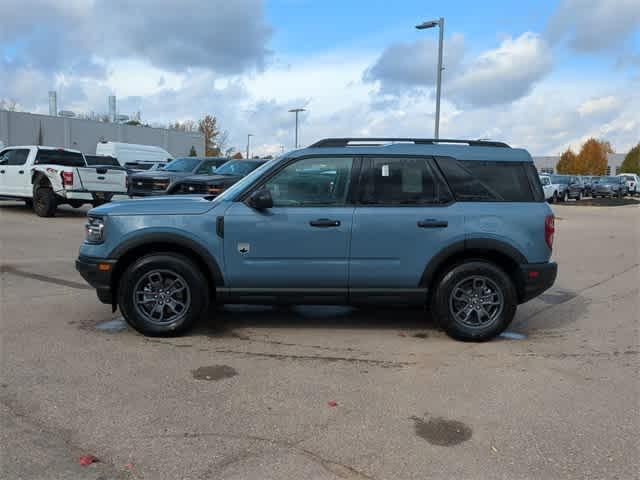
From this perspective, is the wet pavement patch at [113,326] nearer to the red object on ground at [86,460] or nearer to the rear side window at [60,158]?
the red object on ground at [86,460]

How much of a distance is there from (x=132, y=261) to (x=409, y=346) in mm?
2723

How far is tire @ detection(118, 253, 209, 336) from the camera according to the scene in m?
5.33

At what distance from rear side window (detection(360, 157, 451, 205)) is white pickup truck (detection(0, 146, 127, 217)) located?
12.0 m

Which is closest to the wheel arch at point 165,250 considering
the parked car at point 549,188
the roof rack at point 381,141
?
the roof rack at point 381,141

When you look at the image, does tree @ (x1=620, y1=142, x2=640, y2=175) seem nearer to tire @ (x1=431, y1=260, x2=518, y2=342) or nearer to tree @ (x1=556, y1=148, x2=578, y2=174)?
tree @ (x1=556, y1=148, x2=578, y2=174)

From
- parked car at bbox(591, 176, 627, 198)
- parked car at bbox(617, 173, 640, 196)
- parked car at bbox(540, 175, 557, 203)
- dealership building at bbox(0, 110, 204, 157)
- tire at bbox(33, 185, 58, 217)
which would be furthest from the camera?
dealership building at bbox(0, 110, 204, 157)

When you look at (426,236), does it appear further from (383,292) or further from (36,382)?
(36,382)

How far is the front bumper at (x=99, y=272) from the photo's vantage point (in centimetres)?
533

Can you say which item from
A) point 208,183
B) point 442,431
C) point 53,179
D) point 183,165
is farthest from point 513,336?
point 183,165

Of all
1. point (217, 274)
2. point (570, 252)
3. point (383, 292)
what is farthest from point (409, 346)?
point (570, 252)

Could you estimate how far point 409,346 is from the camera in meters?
5.36

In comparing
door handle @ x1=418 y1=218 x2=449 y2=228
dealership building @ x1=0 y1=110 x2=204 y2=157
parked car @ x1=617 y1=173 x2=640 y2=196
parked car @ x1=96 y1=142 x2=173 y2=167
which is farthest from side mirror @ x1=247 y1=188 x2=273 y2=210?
parked car @ x1=617 y1=173 x2=640 y2=196

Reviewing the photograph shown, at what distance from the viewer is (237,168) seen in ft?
53.4

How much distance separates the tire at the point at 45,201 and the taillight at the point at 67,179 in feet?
1.96
